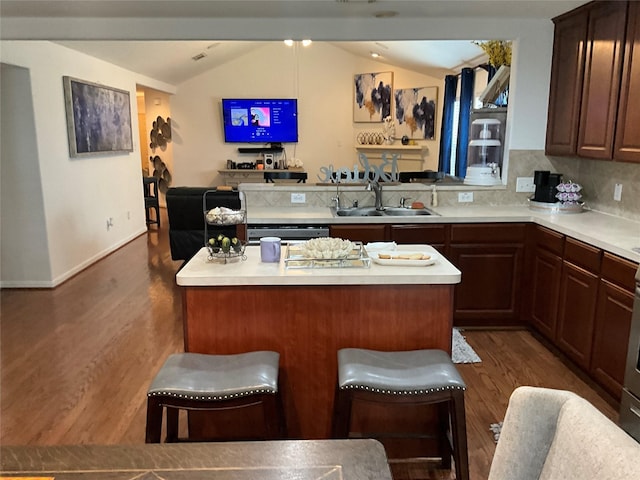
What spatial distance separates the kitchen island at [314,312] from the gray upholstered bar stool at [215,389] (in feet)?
0.82

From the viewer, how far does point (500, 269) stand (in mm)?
3811

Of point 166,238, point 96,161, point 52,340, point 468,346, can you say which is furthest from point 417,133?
point 52,340

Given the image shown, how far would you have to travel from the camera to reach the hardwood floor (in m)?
2.60

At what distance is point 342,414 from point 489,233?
232 centimetres

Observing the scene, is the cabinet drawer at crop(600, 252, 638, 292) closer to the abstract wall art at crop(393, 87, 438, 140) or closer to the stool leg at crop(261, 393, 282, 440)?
the stool leg at crop(261, 393, 282, 440)

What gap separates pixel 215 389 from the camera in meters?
1.81

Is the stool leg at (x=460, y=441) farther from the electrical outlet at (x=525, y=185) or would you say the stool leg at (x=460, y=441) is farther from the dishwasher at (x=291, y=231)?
the electrical outlet at (x=525, y=185)

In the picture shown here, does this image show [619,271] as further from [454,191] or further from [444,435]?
[454,191]

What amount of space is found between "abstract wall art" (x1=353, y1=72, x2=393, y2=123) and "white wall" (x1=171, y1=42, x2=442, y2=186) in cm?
11

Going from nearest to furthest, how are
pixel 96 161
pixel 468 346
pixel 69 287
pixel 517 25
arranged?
pixel 468 346 < pixel 517 25 < pixel 69 287 < pixel 96 161

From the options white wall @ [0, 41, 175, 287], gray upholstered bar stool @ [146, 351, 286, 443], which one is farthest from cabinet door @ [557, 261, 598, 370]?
white wall @ [0, 41, 175, 287]

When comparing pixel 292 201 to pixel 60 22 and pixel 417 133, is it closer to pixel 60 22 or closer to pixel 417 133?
pixel 60 22

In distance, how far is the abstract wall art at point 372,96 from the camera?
29.1 feet

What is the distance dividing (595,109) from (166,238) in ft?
18.7
